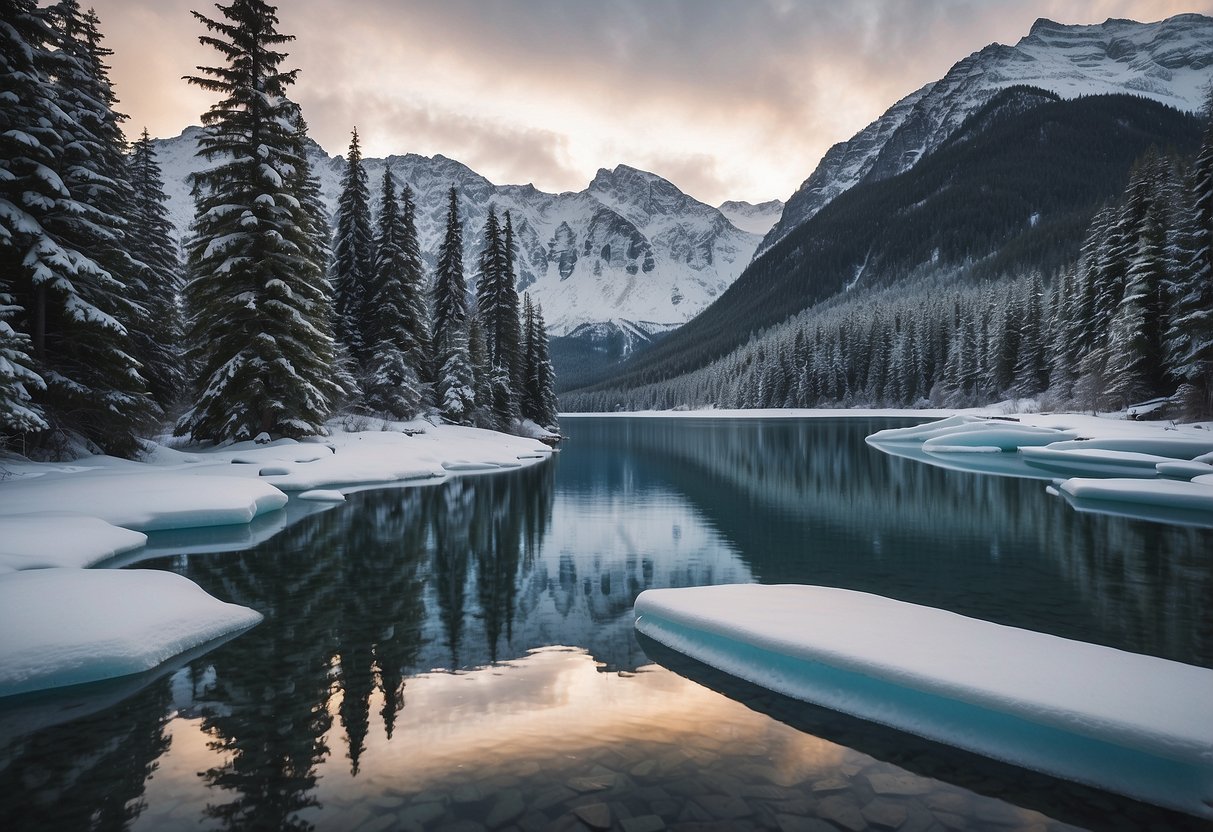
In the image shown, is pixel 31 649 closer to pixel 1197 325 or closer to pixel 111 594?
pixel 111 594

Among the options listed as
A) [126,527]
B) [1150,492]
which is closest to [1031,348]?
[1150,492]

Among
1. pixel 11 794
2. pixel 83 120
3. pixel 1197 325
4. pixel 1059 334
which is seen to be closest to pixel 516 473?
pixel 83 120

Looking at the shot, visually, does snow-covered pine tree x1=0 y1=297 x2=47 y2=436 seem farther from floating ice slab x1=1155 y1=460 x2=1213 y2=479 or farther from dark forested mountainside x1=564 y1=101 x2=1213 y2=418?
dark forested mountainside x1=564 y1=101 x2=1213 y2=418

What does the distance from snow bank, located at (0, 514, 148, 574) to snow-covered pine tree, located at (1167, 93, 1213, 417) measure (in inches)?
1663

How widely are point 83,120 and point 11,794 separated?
26016mm

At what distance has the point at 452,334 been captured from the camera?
40.9 meters

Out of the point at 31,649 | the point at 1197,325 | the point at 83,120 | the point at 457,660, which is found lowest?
the point at 457,660

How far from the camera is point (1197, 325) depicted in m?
30.0

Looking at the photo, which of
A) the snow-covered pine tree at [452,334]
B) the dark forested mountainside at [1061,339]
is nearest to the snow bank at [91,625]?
the snow-covered pine tree at [452,334]

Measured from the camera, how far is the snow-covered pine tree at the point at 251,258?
892 inches

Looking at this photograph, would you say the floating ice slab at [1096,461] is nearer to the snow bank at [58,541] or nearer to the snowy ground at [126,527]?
the snowy ground at [126,527]

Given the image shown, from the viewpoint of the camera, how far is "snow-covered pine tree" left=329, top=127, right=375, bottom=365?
3772 centimetres

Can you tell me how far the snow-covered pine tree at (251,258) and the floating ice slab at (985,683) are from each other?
67.5ft

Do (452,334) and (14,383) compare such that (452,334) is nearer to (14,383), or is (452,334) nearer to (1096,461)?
(14,383)
